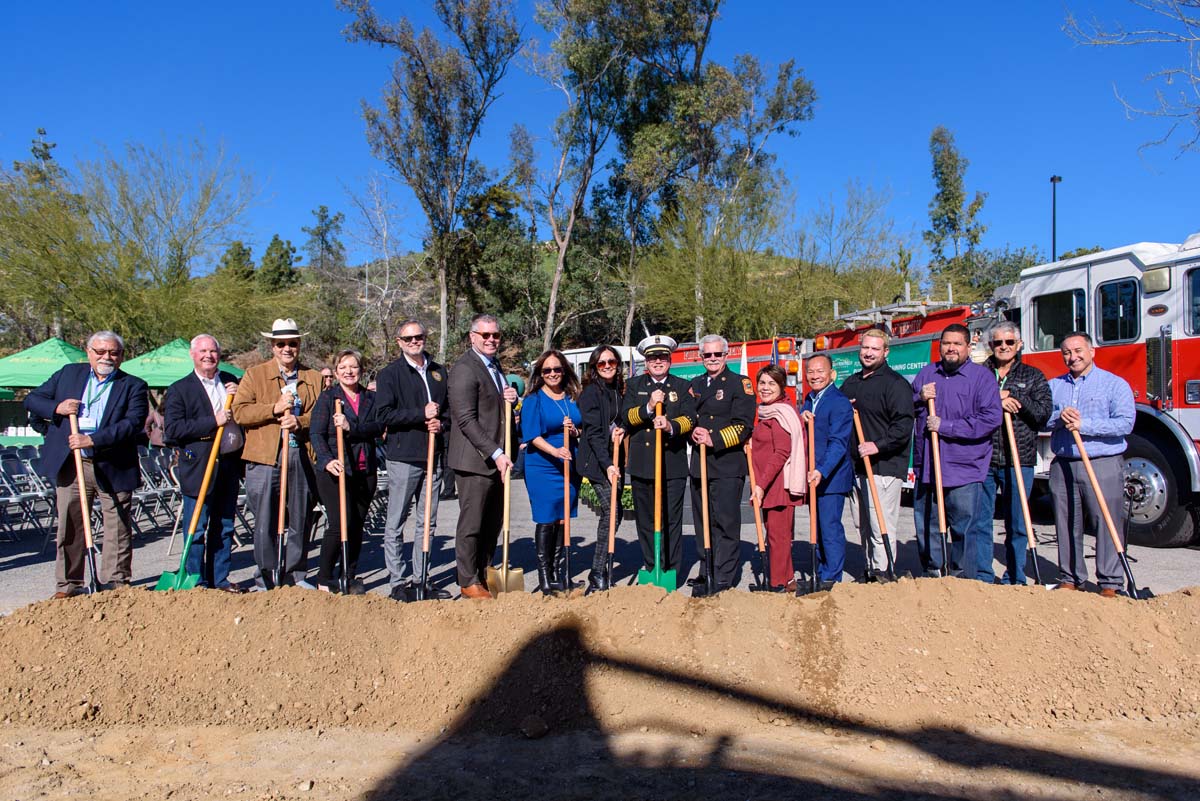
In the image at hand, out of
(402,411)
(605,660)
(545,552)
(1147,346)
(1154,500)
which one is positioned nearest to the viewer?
(605,660)

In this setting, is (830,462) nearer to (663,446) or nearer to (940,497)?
(940,497)

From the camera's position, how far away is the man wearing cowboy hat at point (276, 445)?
5.56 metres

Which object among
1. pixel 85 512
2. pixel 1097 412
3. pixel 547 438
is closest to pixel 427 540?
pixel 547 438

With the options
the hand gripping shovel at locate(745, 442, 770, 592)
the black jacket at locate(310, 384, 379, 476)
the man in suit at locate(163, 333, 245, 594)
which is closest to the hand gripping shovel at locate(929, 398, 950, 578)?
the hand gripping shovel at locate(745, 442, 770, 592)

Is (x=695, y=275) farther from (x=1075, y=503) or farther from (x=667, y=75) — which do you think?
(x=1075, y=503)

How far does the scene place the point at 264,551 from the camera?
18.2 feet

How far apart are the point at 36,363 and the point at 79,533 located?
10.6 meters

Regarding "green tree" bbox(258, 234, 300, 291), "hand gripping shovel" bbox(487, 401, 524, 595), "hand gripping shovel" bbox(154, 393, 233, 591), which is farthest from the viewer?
"green tree" bbox(258, 234, 300, 291)

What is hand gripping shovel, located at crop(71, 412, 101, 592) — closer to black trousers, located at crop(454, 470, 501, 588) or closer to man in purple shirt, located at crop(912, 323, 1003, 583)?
black trousers, located at crop(454, 470, 501, 588)

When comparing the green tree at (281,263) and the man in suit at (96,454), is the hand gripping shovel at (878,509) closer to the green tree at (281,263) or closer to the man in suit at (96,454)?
the man in suit at (96,454)

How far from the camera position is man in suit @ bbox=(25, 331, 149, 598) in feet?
17.8

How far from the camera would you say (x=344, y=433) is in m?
5.72

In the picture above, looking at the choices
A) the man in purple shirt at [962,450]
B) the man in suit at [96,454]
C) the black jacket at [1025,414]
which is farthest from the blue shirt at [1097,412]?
the man in suit at [96,454]

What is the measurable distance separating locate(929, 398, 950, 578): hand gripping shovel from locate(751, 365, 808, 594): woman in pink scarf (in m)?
0.88
